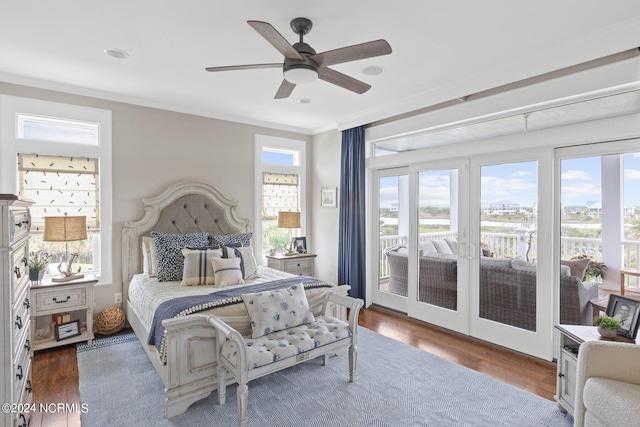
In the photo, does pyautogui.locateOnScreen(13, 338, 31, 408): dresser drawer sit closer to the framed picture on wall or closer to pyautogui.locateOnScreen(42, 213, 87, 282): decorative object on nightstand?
pyautogui.locateOnScreen(42, 213, 87, 282): decorative object on nightstand

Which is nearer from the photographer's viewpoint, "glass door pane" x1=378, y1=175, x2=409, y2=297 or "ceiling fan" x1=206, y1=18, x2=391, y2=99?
"ceiling fan" x1=206, y1=18, x2=391, y2=99

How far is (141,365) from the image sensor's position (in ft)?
9.66

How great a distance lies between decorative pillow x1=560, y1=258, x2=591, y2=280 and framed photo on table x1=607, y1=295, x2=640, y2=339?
0.76 metres

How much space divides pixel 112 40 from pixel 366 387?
332cm

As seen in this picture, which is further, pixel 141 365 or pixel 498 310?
pixel 498 310

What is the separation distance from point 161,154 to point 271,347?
9.60ft

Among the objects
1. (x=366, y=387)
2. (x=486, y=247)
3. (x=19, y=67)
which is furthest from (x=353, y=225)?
(x=19, y=67)

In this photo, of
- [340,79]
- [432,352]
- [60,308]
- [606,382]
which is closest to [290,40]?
[340,79]

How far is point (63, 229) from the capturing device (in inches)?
124

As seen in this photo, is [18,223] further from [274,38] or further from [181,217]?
[181,217]

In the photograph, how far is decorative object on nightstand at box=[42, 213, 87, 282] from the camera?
312 cm

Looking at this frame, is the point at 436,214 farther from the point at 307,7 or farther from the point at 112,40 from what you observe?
the point at 112,40

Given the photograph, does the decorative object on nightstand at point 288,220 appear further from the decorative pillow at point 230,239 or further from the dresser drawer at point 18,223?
the dresser drawer at point 18,223

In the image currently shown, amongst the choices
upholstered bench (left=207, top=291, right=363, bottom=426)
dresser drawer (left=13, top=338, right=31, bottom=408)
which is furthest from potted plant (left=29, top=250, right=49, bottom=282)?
upholstered bench (left=207, top=291, right=363, bottom=426)
